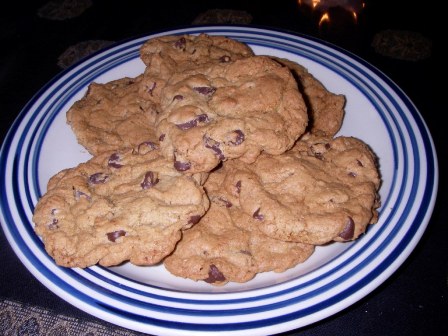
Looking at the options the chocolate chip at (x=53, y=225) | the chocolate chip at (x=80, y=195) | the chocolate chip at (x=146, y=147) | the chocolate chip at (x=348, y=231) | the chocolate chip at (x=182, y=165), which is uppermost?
the chocolate chip at (x=146, y=147)

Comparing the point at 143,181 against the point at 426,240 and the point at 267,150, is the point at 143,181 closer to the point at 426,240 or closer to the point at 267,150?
the point at 267,150

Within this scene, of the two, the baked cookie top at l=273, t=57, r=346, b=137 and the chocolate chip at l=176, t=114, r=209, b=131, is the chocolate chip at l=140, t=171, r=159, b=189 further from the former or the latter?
the baked cookie top at l=273, t=57, r=346, b=137

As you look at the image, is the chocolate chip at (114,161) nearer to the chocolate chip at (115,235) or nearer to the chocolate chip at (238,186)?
the chocolate chip at (115,235)


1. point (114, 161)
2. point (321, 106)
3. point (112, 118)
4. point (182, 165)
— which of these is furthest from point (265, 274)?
point (112, 118)

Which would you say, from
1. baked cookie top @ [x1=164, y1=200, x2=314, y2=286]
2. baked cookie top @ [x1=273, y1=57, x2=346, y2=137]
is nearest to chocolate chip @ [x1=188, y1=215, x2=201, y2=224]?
baked cookie top @ [x1=164, y1=200, x2=314, y2=286]

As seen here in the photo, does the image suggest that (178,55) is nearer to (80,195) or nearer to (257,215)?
(80,195)

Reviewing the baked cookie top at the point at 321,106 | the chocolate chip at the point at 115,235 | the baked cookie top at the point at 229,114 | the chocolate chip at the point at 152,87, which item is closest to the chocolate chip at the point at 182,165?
the baked cookie top at the point at 229,114
